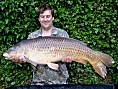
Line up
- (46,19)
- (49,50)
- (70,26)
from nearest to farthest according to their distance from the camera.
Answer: (49,50) → (46,19) → (70,26)

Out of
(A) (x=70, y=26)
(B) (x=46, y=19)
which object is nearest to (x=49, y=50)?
(B) (x=46, y=19)

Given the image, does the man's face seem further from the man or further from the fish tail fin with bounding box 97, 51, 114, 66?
the fish tail fin with bounding box 97, 51, 114, 66

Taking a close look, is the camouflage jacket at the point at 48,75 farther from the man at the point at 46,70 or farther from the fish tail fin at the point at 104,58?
the fish tail fin at the point at 104,58

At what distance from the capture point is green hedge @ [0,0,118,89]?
21.4ft

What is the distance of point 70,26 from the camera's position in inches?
258

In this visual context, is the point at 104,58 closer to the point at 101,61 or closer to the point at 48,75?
the point at 101,61

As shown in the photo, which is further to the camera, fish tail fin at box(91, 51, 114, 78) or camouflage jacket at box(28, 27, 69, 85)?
camouflage jacket at box(28, 27, 69, 85)

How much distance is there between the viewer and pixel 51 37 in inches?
187

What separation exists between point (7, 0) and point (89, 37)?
1.64 meters

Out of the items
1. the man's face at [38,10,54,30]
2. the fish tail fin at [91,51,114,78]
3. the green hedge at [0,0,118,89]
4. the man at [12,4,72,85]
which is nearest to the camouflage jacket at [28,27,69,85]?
the man at [12,4,72,85]

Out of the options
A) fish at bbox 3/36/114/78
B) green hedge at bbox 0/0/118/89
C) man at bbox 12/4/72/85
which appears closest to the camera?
fish at bbox 3/36/114/78

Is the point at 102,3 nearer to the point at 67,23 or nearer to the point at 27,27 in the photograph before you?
the point at 67,23

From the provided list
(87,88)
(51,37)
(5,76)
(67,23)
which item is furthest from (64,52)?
(5,76)

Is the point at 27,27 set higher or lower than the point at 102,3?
lower
